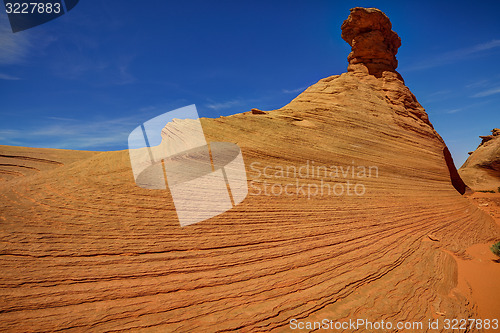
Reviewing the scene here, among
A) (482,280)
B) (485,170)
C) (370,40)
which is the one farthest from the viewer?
(485,170)

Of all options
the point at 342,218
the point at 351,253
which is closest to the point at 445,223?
the point at 342,218

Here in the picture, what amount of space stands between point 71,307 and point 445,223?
1216cm

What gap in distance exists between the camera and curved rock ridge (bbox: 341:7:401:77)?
19.6 meters

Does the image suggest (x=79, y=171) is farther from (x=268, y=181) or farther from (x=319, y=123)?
(x=319, y=123)

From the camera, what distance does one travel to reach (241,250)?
529 centimetres

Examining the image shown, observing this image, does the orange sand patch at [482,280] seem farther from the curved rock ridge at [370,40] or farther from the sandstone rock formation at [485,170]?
the sandstone rock formation at [485,170]

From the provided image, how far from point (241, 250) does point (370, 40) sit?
68.7 ft

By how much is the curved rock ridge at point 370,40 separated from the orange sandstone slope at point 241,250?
12.5 metres

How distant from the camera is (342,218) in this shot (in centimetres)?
762

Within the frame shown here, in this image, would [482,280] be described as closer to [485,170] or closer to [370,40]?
[370,40]

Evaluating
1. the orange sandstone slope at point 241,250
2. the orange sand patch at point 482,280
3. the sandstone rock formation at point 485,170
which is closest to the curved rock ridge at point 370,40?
the orange sandstone slope at point 241,250

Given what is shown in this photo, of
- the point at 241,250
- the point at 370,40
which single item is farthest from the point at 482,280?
the point at 370,40

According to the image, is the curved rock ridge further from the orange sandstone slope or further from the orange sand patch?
the orange sand patch

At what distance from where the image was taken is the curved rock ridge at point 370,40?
1964cm
